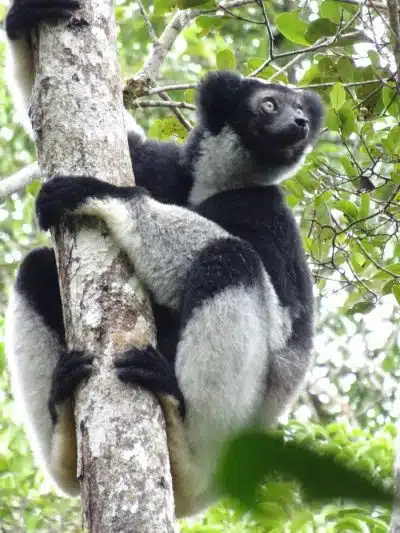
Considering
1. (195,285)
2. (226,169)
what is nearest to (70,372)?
(195,285)

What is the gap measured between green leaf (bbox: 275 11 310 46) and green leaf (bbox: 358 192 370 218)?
1.14 metres

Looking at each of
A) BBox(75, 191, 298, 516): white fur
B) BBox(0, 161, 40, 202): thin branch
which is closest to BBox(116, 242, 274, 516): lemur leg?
BBox(75, 191, 298, 516): white fur

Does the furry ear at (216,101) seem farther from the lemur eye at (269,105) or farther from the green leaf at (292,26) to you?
the green leaf at (292,26)

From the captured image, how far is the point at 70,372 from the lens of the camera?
2.63 metres

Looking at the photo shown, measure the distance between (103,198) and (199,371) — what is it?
87 centimetres

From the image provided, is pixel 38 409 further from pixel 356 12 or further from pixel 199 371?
pixel 356 12

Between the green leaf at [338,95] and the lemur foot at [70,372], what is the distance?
7.20ft

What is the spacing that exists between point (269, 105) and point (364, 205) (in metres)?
1.12

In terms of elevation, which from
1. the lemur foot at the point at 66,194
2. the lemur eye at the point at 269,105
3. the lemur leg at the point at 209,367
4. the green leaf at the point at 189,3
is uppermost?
the green leaf at the point at 189,3

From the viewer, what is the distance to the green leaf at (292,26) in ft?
14.9

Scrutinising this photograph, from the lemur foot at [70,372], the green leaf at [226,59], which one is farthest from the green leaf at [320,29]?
the lemur foot at [70,372]

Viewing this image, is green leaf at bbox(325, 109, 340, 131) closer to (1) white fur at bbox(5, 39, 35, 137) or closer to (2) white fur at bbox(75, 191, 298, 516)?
(2) white fur at bbox(75, 191, 298, 516)

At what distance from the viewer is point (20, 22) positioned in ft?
12.1

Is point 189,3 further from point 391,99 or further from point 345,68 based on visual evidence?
point 391,99
